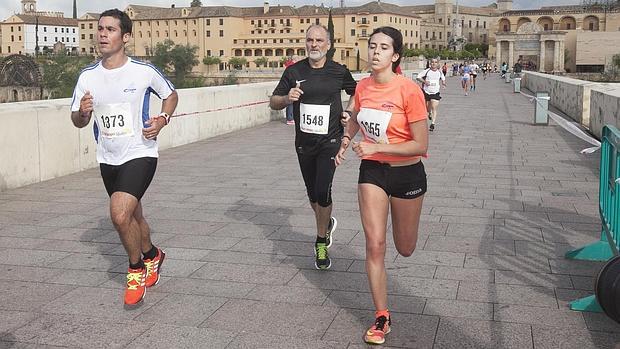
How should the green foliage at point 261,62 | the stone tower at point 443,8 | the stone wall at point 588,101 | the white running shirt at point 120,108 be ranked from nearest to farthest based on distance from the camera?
the white running shirt at point 120,108 < the stone wall at point 588,101 < the green foliage at point 261,62 < the stone tower at point 443,8

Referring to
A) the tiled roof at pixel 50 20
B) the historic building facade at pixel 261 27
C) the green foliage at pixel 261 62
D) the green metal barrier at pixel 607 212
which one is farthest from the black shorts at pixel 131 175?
the tiled roof at pixel 50 20

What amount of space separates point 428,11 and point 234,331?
161123 mm

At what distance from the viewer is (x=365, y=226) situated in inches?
170

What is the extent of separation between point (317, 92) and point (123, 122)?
1653mm

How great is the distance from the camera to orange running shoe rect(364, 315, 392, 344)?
416 cm

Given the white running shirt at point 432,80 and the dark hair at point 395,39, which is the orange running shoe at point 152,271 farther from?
the white running shirt at point 432,80

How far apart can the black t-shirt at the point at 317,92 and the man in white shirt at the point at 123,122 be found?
130cm

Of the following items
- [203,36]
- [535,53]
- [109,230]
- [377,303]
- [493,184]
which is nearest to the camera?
[377,303]

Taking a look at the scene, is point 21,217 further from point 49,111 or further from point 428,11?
point 428,11

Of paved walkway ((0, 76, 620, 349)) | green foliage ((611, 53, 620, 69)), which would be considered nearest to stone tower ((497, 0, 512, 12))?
green foliage ((611, 53, 620, 69))

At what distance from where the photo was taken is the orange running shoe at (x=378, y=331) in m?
4.16

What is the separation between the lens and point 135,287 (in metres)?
4.87

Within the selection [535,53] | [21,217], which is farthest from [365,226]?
[535,53]

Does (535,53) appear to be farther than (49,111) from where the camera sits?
Yes
